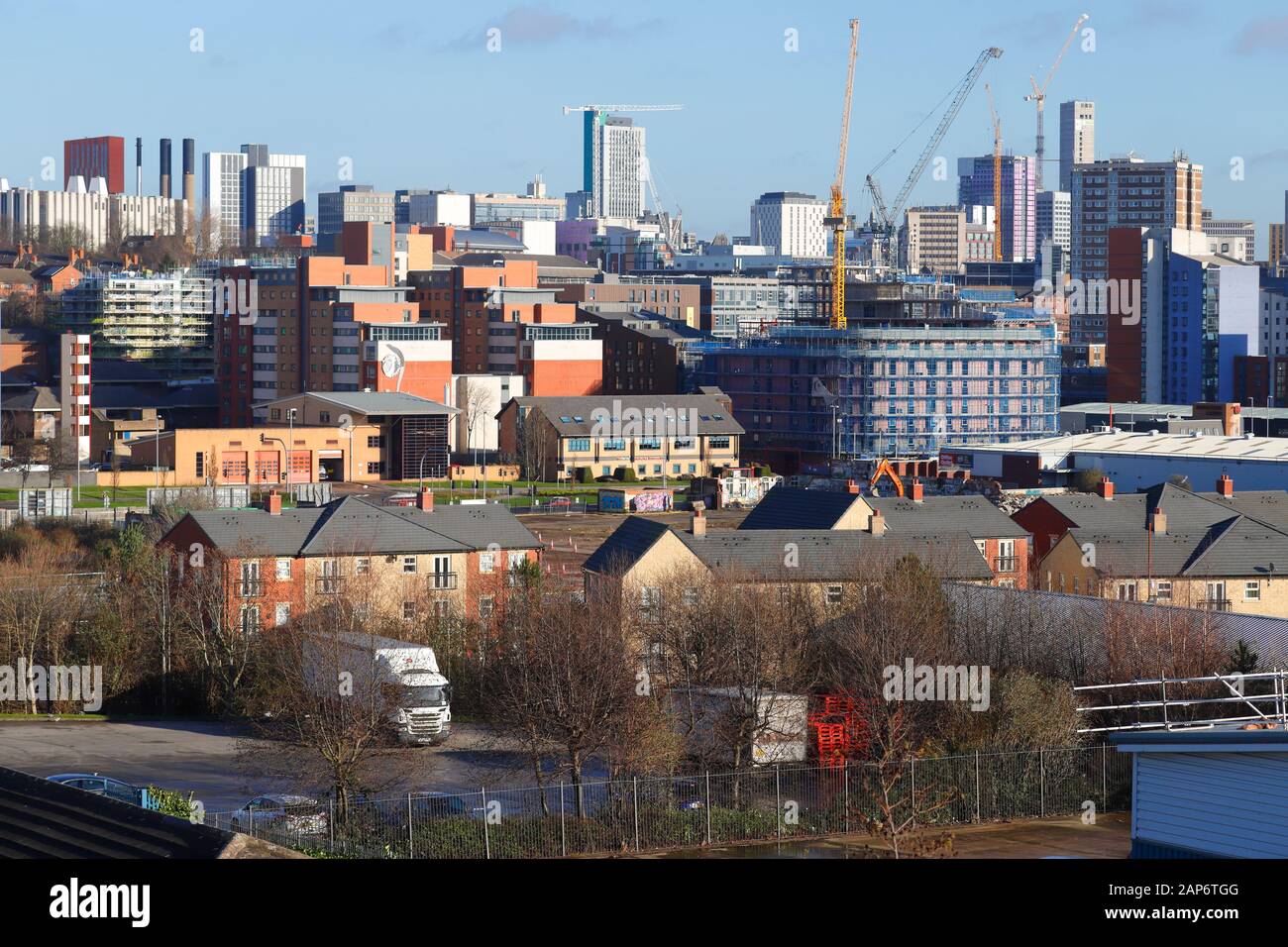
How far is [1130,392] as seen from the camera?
102 metres

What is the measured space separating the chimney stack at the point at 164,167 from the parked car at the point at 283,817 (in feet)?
556

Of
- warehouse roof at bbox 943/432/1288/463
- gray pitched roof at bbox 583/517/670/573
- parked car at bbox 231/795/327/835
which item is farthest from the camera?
warehouse roof at bbox 943/432/1288/463

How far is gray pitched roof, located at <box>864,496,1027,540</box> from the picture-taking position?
3509 centimetres

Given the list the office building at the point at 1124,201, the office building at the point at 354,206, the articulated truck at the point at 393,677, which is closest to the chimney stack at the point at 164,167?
the office building at the point at 354,206

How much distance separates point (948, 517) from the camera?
1406 inches

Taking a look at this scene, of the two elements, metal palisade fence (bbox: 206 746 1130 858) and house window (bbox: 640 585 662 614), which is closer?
metal palisade fence (bbox: 206 746 1130 858)

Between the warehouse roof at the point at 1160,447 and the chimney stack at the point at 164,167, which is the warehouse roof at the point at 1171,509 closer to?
the warehouse roof at the point at 1160,447

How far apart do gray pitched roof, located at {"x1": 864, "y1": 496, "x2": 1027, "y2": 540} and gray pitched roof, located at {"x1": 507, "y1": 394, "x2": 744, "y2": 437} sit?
1362 inches

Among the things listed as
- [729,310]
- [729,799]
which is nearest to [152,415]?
[729,310]

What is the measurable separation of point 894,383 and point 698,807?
2265 inches

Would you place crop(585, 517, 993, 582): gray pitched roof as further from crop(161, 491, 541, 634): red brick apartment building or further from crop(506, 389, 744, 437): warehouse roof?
crop(506, 389, 744, 437): warehouse roof

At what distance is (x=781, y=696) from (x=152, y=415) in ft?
196

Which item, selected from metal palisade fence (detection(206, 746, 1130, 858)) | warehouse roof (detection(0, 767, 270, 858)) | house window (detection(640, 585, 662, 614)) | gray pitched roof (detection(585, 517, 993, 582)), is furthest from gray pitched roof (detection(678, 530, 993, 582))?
warehouse roof (detection(0, 767, 270, 858))

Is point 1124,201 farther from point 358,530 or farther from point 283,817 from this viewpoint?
point 283,817
